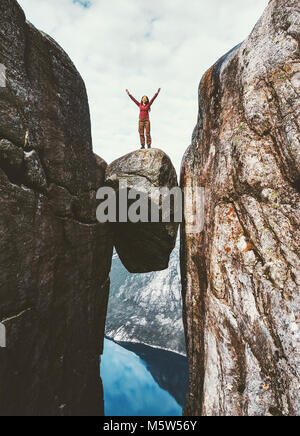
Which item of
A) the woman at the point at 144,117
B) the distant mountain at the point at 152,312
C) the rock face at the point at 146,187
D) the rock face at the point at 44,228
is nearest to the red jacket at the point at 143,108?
the woman at the point at 144,117

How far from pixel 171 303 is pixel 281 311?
8660 cm

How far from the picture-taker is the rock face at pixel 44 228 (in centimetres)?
844

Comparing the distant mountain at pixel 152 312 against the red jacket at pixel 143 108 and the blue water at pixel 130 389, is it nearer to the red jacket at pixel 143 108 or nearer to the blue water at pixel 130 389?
the blue water at pixel 130 389

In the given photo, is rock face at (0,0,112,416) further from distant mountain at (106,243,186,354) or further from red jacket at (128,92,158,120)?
distant mountain at (106,243,186,354)

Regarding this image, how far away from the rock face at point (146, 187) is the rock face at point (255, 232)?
10.6 feet

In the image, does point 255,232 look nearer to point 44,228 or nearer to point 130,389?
point 44,228

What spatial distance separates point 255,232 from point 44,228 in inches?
336

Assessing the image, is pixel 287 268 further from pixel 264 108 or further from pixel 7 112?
pixel 7 112

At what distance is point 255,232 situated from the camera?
829cm

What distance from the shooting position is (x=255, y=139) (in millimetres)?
8625

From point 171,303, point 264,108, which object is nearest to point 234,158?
point 264,108

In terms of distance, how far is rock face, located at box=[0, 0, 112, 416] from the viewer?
27.7 feet

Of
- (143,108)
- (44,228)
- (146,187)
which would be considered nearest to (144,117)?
(143,108)

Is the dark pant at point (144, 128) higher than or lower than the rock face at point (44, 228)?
higher
